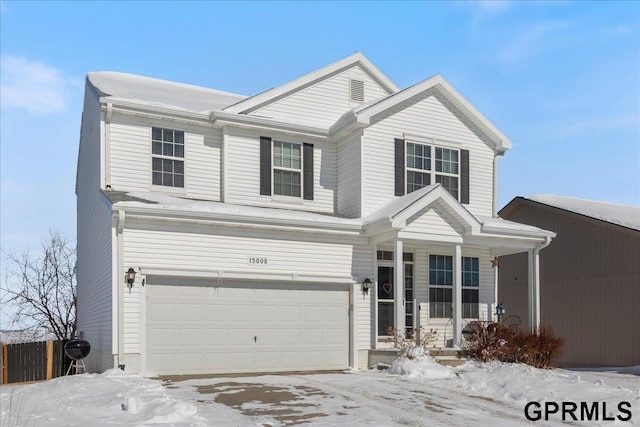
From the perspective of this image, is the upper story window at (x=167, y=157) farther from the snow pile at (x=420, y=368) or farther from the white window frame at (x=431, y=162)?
the snow pile at (x=420, y=368)

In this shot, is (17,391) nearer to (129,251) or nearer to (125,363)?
(125,363)

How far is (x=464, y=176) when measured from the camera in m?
19.0

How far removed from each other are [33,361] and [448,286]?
11123 mm

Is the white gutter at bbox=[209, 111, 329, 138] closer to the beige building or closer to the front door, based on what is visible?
the front door

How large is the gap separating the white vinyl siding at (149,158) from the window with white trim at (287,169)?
1.53 m

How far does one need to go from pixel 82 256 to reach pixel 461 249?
11556 millimetres

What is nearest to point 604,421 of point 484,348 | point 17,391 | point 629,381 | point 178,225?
point 629,381

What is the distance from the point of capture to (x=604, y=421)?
382 inches

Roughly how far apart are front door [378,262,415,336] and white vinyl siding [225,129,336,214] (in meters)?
2.42

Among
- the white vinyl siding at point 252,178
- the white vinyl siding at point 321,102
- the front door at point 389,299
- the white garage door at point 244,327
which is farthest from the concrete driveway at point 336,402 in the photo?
the white vinyl siding at point 321,102

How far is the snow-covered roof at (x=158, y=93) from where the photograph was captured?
16.9 m

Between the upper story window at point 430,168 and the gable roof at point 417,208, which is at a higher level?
the upper story window at point 430,168

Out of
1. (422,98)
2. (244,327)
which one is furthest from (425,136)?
(244,327)

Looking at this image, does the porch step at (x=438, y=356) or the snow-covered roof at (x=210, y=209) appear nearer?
the snow-covered roof at (x=210, y=209)
